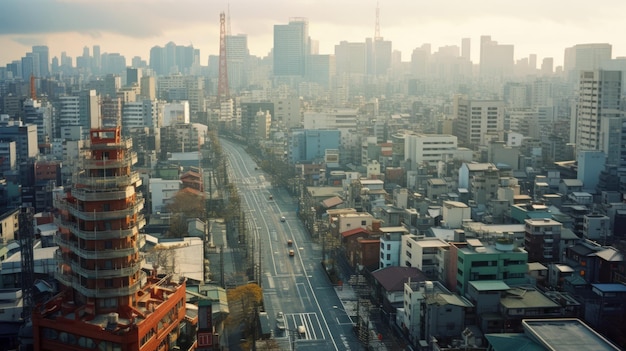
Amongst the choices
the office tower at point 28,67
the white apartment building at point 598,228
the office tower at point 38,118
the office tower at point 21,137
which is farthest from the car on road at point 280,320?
the office tower at point 28,67

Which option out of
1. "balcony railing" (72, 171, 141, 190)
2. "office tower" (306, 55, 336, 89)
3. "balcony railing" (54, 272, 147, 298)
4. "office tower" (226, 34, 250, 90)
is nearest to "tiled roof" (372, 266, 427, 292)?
"balcony railing" (54, 272, 147, 298)

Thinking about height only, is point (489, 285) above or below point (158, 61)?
below

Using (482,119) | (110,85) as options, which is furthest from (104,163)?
(110,85)

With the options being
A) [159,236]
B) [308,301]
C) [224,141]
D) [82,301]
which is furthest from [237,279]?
[224,141]

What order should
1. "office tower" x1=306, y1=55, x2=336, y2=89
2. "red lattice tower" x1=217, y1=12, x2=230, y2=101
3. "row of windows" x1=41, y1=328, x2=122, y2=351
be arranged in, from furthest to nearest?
"office tower" x1=306, y1=55, x2=336, y2=89 < "red lattice tower" x1=217, y1=12, x2=230, y2=101 < "row of windows" x1=41, y1=328, x2=122, y2=351

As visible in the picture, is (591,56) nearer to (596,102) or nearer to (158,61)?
(596,102)

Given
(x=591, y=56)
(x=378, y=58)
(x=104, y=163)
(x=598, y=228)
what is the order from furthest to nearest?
(x=378, y=58), (x=591, y=56), (x=598, y=228), (x=104, y=163)

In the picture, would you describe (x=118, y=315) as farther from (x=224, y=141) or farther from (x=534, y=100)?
(x=534, y=100)

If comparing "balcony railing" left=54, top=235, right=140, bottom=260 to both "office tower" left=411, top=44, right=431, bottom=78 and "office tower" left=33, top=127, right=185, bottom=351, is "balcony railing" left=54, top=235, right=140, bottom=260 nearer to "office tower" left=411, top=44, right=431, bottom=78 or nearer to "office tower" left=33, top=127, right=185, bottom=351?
"office tower" left=33, top=127, right=185, bottom=351
